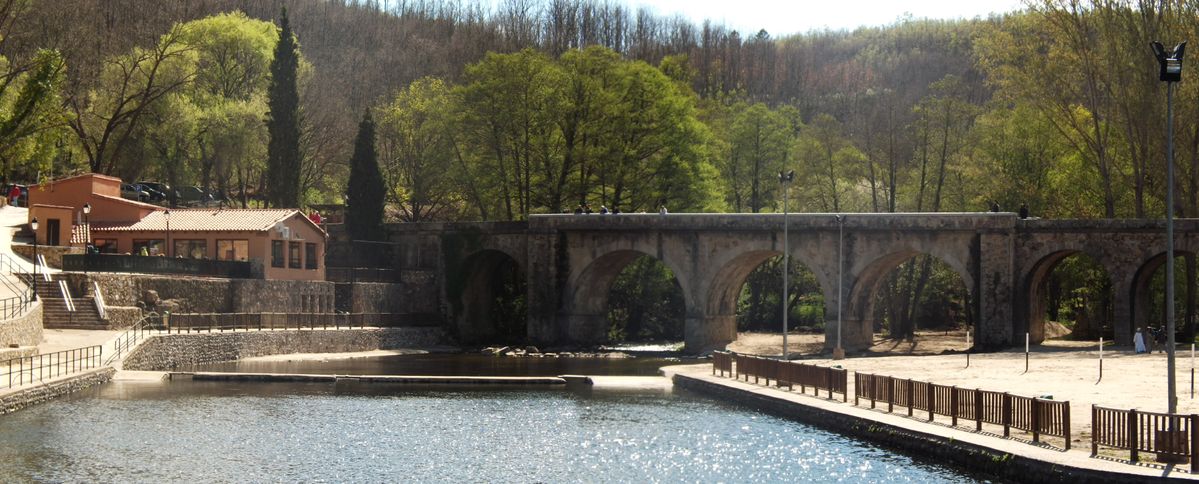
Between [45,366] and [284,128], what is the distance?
43485 millimetres

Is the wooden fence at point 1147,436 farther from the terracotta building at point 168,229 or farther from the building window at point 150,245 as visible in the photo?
the building window at point 150,245

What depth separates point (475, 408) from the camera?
4784cm

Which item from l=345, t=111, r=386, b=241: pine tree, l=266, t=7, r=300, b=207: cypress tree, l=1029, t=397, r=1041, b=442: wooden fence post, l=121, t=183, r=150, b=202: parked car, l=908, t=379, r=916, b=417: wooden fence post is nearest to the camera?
l=1029, t=397, r=1041, b=442: wooden fence post

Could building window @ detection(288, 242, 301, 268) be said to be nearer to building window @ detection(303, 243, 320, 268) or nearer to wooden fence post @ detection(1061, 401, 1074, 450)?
building window @ detection(303, 243, 320, 268)

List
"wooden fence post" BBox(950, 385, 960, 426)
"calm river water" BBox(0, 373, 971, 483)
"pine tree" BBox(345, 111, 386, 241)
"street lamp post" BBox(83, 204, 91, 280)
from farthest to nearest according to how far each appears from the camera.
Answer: "pine tree" BBox(345, 111, 386, 241)
"street lamp post" BBox(83, 204, 91, 280)
"wooden fence post" BBox(950, 385, 960, 426)
"calm river water" BBox(0, 373, 971, 483)

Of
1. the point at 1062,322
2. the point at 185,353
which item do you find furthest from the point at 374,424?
the point at 1062,322

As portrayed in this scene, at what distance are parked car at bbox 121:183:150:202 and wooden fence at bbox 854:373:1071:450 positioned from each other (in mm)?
58787

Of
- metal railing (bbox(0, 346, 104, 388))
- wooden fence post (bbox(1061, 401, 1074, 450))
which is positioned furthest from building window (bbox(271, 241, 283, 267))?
wooden fence post (bbox(1061, 401, 1074, 450))

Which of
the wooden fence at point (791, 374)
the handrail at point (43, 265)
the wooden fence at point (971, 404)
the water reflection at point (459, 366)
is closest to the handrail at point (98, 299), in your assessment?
the handrail at point (43, 265)

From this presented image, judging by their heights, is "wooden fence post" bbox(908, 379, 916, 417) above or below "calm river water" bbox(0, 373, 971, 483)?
above

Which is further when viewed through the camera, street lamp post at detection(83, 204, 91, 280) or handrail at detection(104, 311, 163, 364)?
street lamp post at detection(83, 204, 91, 280)

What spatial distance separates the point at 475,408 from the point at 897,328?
4589 cm

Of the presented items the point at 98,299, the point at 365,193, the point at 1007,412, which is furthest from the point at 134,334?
the point at 1007,412

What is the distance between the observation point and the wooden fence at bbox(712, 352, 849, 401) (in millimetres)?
44469
